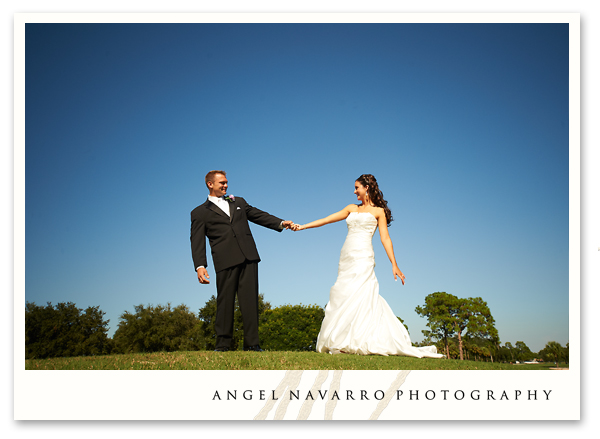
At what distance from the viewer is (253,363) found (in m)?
6.34

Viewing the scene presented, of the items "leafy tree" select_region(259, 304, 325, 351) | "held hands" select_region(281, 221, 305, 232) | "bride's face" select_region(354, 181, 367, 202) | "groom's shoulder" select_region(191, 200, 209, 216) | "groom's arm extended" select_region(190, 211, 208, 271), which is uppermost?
"bride's face" select_region(354, 181, 367, 202)

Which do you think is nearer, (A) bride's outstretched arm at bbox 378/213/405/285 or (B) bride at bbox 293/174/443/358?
(B) bride at bbox 293/174/443/358

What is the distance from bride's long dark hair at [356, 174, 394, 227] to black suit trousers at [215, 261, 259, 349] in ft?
9.15

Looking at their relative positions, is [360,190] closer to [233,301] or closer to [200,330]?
[233,301]

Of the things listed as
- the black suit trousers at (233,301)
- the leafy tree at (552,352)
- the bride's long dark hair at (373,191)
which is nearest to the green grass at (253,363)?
the leafy tree at (552,352)

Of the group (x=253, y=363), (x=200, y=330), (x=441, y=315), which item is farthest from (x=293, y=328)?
(x=253, y=363)

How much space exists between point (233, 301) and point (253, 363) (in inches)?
65.8

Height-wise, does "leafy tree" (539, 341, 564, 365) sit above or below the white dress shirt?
below

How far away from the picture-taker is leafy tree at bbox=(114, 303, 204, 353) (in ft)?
40.6

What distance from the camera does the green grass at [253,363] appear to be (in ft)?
20.7

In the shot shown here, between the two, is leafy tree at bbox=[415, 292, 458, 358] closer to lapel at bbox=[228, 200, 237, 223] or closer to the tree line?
the tree line

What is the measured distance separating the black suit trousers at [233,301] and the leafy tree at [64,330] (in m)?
3.94

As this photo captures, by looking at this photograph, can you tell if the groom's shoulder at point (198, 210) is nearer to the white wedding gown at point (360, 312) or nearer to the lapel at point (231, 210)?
the lapel at point (231, 210)

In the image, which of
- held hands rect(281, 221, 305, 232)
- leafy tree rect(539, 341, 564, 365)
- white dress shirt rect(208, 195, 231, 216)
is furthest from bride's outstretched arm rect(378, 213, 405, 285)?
white dress shirt rect(208, 195, 231, 216)
